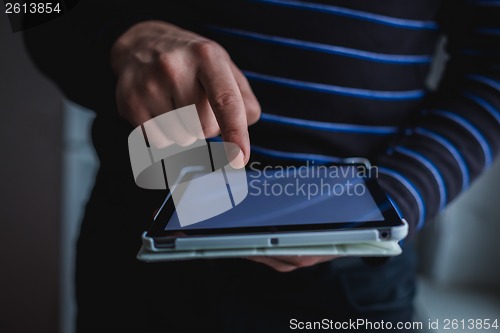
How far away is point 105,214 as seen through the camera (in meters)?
0.43

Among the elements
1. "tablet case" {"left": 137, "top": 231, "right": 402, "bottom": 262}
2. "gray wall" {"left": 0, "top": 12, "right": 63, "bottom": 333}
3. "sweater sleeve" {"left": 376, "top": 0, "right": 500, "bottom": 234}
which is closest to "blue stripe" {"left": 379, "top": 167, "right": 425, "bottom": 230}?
"sweater sleeve" {"left": 376, "top": 0, "right": 500, "bottom": 234}

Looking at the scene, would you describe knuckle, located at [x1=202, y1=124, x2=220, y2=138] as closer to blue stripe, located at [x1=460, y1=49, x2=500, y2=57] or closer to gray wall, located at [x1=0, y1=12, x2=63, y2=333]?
blue stripe, located at [x1=460, y1=49, x2=500, y2=57]

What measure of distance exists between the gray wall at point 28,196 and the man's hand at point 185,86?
570 millimetres

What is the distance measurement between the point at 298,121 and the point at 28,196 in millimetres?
690

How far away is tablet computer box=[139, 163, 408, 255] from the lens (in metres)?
0.25

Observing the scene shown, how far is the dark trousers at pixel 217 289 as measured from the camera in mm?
387

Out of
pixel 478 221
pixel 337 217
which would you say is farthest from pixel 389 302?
pixel 478 221

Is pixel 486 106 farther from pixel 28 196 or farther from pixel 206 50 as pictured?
pixel 28 196

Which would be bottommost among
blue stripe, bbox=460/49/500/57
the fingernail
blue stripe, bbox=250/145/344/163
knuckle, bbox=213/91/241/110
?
blue stripe, bbox=250/145/344/163

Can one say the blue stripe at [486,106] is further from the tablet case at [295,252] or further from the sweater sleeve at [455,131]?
the tablet case at [295,252]

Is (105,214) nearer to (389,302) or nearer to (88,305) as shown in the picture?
(88,305)

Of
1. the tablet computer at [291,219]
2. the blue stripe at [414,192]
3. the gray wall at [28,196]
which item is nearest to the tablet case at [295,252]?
the tablet computer at [291,219]

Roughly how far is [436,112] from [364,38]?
4.0 inches

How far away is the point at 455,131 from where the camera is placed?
0.39 m
